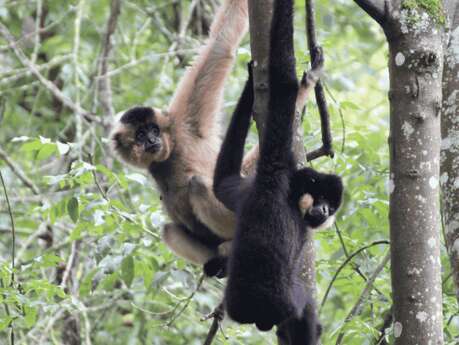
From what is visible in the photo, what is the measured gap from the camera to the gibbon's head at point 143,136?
24.7 feet

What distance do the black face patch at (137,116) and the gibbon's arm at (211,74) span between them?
0.28 metres

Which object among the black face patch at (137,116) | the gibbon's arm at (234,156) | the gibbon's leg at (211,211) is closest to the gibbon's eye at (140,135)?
the black face patch at (137,116)

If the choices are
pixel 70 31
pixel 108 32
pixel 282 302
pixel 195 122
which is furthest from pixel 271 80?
pixel 70 31

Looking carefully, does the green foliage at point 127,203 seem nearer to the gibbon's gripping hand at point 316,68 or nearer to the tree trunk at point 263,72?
the tree trunk at point 263,72

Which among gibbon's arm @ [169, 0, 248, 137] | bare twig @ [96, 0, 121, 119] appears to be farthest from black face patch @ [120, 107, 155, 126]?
bare twig @ [96, 0, 121, 119]

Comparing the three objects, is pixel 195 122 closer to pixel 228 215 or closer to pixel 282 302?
pixel 228 215

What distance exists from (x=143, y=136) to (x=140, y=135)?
83 millimetres

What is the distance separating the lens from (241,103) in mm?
5277

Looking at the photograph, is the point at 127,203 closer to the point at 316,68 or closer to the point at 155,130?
the point at 155,130

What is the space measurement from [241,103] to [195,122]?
7.78ft

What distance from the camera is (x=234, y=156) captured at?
5539 mm

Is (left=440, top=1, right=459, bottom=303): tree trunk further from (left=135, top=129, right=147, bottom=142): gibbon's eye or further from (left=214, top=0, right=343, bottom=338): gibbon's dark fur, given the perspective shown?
(left=135, top=129, right=147, bottom=142): gibbon's eye

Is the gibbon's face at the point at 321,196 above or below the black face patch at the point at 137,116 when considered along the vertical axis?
above

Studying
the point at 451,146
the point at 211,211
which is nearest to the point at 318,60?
the point at 451,146
